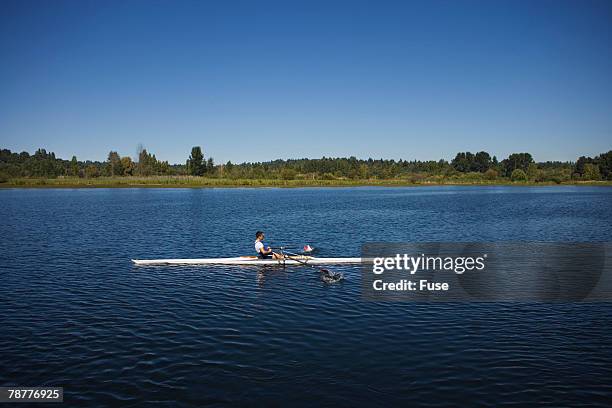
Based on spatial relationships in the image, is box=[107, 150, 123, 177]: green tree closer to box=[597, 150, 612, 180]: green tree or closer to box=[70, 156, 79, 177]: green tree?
box=[70, 156, 79, 177]: green tree

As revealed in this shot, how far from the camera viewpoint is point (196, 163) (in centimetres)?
18725

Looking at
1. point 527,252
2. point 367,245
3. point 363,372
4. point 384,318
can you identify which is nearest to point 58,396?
point 363,372

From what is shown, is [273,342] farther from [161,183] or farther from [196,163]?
[196,163]

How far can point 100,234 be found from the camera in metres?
41.7

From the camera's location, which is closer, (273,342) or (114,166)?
(273,342)

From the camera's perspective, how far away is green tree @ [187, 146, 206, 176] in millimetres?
185250

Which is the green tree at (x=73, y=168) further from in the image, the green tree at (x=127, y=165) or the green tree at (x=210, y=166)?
the green tree at (x=210, y=166)

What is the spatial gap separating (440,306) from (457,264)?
1099 cm

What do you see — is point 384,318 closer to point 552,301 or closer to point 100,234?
point 552,301

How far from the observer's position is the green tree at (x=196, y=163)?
185 meters

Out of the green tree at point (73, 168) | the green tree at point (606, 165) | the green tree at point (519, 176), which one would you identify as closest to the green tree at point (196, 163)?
the green tree at point (73, 168)

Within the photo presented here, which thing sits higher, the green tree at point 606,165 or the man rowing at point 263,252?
the green tree at point 606,165

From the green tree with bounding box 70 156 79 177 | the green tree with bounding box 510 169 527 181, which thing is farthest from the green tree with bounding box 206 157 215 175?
the green tree with bounding box 510 169 527 181

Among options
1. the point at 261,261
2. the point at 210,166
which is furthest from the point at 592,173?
the point at 261,261
